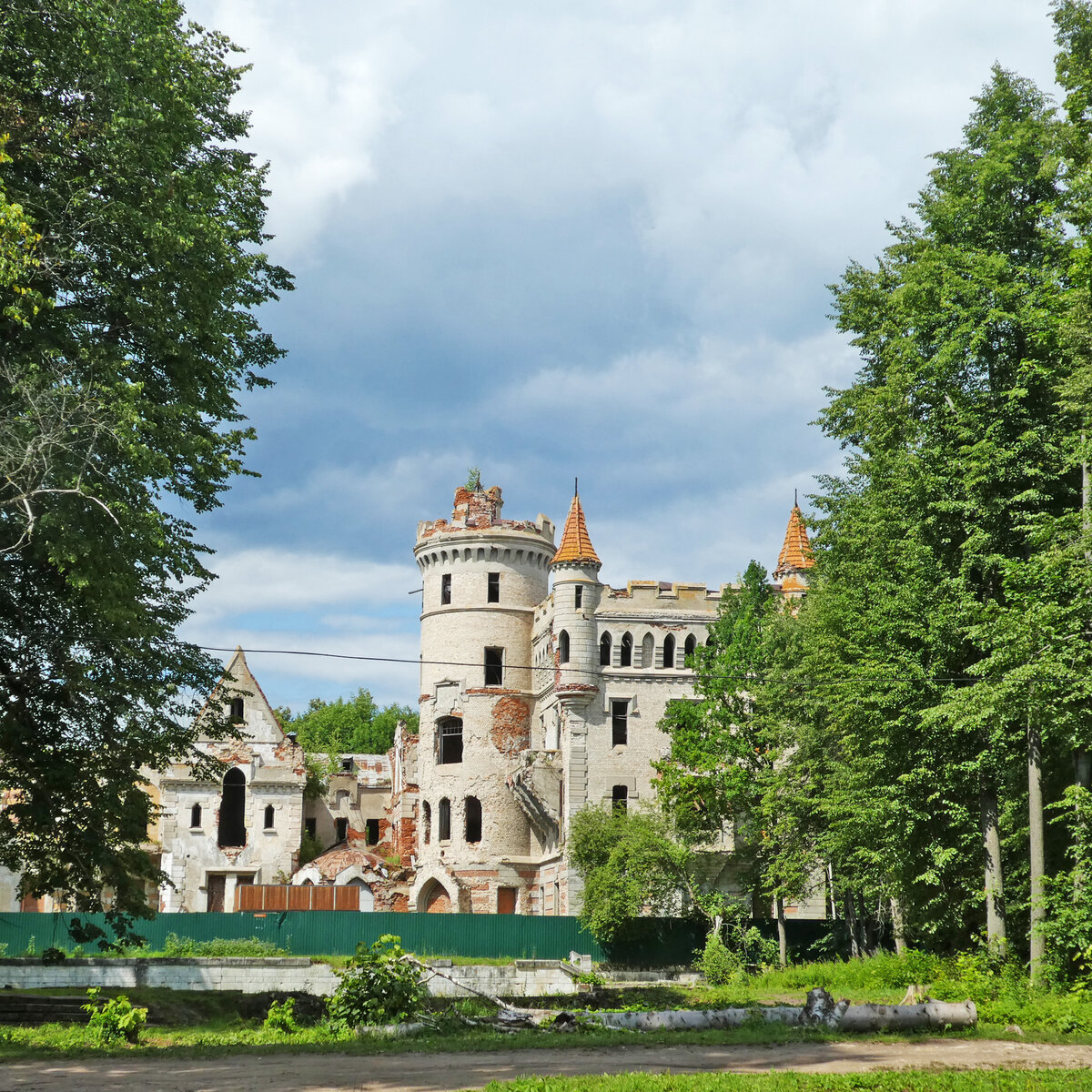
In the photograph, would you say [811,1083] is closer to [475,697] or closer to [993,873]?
[993,873]

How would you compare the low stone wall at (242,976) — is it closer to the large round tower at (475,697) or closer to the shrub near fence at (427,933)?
the shrub near fence at (427,933)

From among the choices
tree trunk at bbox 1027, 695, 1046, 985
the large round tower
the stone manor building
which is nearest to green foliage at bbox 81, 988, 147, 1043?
tree trunk at bbox 1027, 695, 1046, 985

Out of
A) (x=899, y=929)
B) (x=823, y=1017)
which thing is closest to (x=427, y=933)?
(x=899, y=929)

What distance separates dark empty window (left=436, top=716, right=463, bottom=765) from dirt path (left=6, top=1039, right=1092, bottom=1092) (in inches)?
1463

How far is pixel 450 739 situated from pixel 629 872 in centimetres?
1416

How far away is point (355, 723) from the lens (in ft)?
314

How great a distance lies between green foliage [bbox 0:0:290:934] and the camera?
707 inches

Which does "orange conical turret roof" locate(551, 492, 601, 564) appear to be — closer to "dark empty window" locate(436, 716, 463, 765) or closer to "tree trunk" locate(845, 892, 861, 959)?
"dark empty window" locate(436, 716, 463, 765)

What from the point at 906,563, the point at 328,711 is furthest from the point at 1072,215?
the point at 328,711

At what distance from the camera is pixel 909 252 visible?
30.2 metres

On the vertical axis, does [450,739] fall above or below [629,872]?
above

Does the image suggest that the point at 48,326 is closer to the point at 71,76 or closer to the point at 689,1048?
the point at 71,76

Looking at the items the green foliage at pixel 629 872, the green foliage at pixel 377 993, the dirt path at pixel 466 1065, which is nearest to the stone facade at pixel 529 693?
the green foliage at pixel 629 872

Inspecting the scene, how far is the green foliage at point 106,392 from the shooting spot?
18.0 meters
